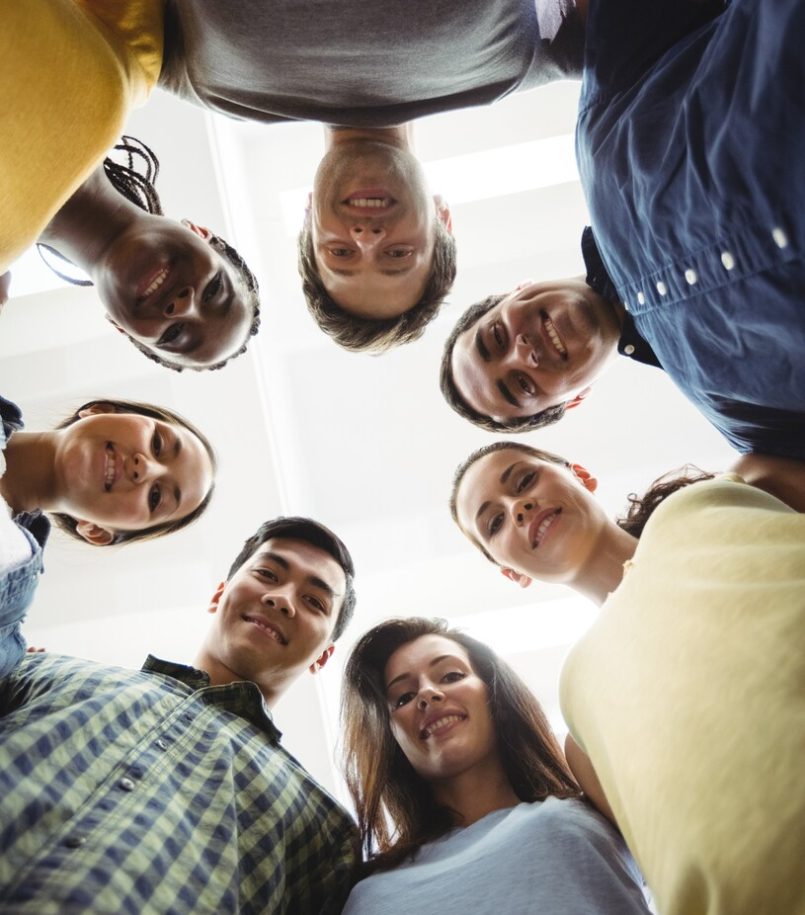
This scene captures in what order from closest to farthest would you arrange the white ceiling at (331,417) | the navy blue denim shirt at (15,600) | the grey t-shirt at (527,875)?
the grey t-shirt at (527,875), the navy blue denim shirt at (15,600), the white ceiling at (331,417)

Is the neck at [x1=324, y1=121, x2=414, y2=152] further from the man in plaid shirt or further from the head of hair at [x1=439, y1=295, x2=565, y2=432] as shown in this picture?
the man in plaid shirt

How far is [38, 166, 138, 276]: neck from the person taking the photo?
158cm

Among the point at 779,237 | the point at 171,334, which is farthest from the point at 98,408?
the point at 779,237

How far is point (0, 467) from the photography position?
135cm

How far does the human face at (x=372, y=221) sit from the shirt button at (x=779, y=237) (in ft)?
3.05

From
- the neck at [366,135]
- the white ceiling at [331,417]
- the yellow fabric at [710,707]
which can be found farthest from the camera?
the white ceiling at [331,417]

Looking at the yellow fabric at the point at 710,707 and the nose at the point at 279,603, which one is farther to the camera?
the nose at the point at 279,603

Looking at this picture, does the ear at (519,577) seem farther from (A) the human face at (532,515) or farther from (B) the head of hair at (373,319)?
(B) the head of hair at (373,319)

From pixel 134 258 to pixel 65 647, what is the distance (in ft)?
7.05

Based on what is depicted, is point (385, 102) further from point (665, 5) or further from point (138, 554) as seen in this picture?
point (138, 554)

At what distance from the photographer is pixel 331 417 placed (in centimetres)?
306

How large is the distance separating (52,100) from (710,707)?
1117 millimetres

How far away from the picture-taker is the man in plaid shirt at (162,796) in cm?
97

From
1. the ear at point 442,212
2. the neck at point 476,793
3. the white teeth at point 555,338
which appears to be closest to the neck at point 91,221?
the ear at point 442,212
